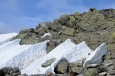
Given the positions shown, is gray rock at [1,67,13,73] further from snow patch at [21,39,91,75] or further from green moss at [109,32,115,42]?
green moss at [109,32,115,42]

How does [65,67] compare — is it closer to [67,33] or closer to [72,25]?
[67,33]

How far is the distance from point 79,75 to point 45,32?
10.2 metres

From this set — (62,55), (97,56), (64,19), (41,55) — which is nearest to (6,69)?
(41,55)

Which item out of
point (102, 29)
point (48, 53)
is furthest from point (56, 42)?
point (102, 29)

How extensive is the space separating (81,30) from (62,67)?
22.1ft

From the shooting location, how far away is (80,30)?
71.9 ft

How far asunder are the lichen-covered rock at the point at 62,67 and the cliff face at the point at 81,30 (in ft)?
11.6

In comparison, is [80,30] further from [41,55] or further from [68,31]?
[41,55]

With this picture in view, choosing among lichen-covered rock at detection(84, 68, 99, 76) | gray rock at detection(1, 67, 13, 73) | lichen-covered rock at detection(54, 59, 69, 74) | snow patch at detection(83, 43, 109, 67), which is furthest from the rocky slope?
gray rock at detection(1, 67, 13, 73)

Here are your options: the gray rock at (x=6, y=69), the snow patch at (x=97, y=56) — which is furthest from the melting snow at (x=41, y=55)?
the gray rock at (x=6, y=69)

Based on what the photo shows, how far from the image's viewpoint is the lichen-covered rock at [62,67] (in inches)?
639

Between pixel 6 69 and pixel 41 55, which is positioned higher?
pixel 41 55

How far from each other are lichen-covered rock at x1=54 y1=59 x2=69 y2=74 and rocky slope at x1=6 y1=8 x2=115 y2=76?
3.50 metres

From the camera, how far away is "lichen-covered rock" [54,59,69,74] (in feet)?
53.3
